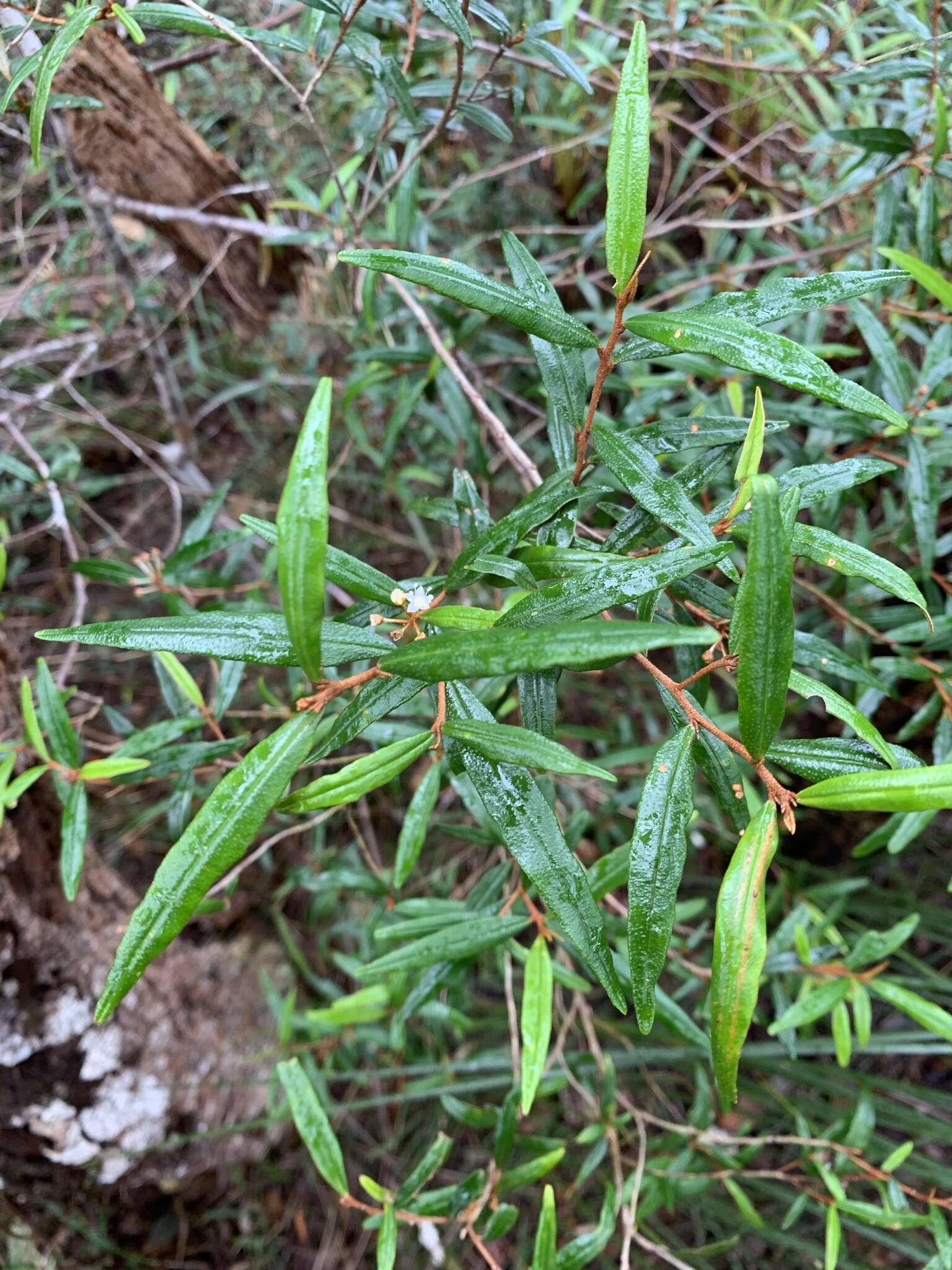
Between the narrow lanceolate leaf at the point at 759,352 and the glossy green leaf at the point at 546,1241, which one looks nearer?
the narrow lanceolate leaf at the point at 759,352

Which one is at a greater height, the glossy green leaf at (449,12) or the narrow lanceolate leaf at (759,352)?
the glossy green leaf at (449,12)

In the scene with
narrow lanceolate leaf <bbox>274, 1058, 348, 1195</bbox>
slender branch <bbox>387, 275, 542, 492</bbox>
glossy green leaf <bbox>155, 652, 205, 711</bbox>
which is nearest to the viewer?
slender branch <bbox>387, 275, 542, 492</bbox>

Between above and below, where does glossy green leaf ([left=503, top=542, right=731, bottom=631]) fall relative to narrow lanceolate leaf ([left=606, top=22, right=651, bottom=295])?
below

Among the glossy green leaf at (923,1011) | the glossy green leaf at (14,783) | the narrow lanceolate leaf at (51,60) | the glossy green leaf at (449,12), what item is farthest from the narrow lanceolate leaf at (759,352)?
the glossy green leaf at (14,783)

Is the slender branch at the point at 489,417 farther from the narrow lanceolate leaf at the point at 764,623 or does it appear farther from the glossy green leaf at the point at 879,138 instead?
the glossy green leaf at the point at 879,138

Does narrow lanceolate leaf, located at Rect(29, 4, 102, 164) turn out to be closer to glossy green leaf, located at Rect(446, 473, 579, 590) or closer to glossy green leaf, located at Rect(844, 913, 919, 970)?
glossy green leaf, located at Rect(446, 473, 579, 590)

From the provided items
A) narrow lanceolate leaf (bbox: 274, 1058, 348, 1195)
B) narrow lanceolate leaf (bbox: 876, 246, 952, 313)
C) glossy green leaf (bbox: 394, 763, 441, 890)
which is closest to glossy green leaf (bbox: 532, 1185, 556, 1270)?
narrow lanceolate leaf (bbox: 274, 1058, 348, 1195)

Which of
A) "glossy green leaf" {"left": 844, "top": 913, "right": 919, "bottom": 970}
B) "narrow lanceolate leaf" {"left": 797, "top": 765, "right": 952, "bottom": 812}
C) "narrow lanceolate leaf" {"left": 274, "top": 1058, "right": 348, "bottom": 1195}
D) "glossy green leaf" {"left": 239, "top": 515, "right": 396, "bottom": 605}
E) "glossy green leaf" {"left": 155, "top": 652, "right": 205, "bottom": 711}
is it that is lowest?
"narrow lanceolate leaf" {"left": 274, "top": 1058, "right": 348, "bottom": 1195}
